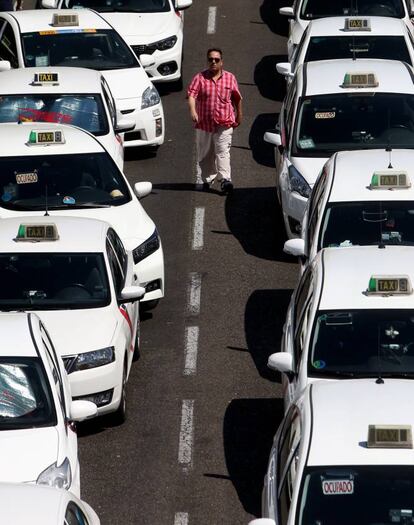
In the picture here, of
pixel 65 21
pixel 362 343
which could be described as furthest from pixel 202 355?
pixel 65 21

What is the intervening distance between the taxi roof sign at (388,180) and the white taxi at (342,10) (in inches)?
327

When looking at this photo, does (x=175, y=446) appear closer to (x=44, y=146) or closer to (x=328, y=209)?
(x=328, y=209)

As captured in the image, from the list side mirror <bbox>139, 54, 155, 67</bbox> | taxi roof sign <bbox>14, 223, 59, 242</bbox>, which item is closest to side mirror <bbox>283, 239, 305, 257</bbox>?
taxi roof sign <bbox>14, 223, 59, 242</bbox>

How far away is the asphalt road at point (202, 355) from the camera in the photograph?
1361 cm

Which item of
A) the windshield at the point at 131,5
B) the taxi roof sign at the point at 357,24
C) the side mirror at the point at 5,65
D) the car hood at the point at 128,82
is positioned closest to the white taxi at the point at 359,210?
the car hood at the point at 128,82

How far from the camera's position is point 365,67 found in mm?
19453

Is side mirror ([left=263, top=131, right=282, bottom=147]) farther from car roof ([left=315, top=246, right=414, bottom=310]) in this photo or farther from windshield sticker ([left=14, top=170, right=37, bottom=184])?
car roof ([left=315, top=246, right=414, bottom=310])

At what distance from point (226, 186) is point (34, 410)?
8.35 m

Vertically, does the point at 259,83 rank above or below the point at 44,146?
below

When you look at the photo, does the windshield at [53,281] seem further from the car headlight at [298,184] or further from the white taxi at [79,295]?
the car headlight at [298,184]

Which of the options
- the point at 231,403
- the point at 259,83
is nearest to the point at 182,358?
the point at 231,403

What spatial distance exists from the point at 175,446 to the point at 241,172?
752 cm

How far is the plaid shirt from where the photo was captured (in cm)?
2014

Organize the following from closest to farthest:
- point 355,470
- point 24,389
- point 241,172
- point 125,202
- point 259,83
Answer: point 355,470, point 24,389, point 125,202, point 241,172, point 259,83
